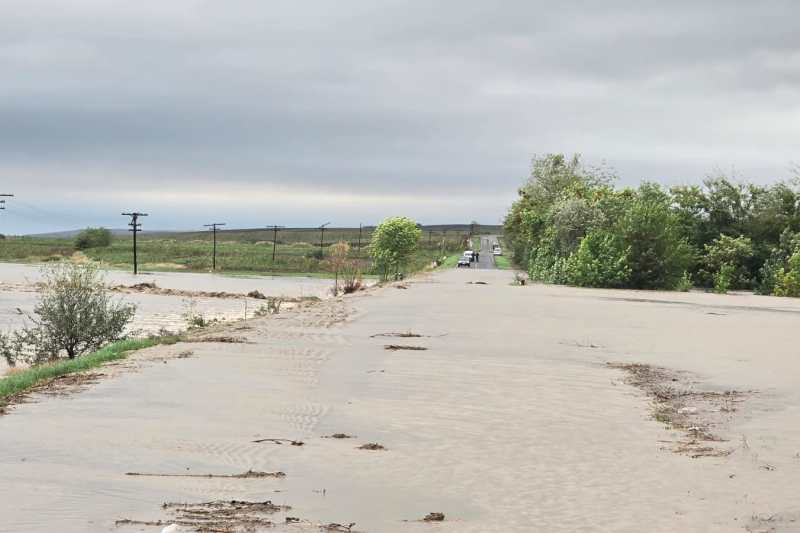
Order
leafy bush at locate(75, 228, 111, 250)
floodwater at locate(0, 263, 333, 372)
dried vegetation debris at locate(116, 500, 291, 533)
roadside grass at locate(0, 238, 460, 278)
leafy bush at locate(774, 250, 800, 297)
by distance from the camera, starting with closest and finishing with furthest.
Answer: dried vegetation debris at locate(116, 500, 291, 533) → floodwater at locate(0, 263, 333, 372) → leafy bush at locate(774, 250, 800, 297) → roadside grass at locate(0, 238, 460, 278) → leafy bush at locate(75, 228, 111, 250)

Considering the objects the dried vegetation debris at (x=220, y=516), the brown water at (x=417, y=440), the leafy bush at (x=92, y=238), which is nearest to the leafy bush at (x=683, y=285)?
the brown water at (x=417, y=440)

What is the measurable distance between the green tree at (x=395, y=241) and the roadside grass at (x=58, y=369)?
46.9 meters

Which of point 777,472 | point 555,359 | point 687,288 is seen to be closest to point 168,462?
point 777,472

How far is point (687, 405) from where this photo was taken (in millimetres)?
12969

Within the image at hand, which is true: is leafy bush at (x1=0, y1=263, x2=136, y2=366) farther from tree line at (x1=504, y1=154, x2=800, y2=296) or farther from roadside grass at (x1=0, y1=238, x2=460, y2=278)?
roadside grass at (x1=0, y1=238, x2=460, y2=278)

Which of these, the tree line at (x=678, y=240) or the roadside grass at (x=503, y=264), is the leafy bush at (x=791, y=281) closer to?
the tree line at (x=678, y=240)

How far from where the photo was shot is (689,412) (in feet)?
40.5

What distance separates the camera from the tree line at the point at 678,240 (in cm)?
4972

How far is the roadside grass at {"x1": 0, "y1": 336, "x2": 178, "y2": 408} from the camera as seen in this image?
13.0 m

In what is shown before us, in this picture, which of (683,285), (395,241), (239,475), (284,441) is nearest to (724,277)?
(683,285)

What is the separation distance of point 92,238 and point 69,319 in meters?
143

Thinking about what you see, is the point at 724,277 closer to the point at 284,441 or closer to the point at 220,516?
the point at 284,441

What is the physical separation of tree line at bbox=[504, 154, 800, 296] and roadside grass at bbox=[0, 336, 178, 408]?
114 ft

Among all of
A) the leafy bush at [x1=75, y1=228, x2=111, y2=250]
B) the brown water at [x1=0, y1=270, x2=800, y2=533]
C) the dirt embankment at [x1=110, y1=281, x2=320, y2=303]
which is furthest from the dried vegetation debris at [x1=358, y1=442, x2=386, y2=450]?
the leafy bush at [x1=75, y1=228, x2=111, y2=250]
